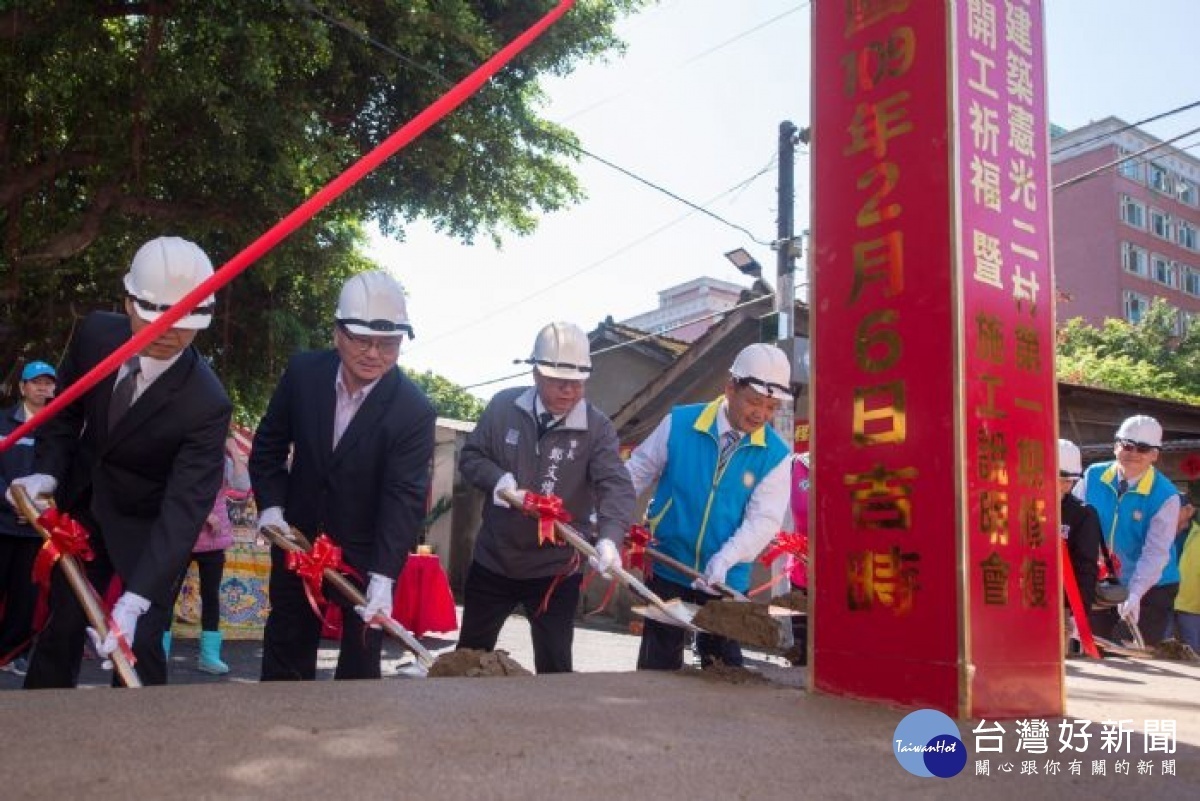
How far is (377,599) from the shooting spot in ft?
10.9

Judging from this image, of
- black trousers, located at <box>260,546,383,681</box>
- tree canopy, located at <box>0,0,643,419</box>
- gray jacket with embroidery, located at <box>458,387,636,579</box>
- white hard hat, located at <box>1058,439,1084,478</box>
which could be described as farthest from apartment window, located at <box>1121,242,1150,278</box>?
black trousers, located at <box>260,546,383,681</box>

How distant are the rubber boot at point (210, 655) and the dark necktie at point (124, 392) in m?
3.61

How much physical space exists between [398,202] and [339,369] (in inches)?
270

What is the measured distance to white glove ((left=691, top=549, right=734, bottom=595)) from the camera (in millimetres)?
3904

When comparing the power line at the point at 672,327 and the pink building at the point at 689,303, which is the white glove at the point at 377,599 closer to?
the power line at the point at 672,327

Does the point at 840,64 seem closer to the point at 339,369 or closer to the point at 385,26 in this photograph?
the point at 339,369

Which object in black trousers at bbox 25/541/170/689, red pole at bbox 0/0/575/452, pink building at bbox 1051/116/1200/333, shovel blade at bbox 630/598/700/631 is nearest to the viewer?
red pole at bbox 0/0/575/452

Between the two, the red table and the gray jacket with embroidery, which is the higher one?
the gray jacket with embroidery

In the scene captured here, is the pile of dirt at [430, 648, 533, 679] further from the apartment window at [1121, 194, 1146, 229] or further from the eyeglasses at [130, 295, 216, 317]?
the apartment window at [1121, 194, 1146, 229]

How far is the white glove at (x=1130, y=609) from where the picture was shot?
630cm

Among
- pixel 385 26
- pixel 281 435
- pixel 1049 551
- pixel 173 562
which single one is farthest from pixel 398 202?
pixel 1049 551

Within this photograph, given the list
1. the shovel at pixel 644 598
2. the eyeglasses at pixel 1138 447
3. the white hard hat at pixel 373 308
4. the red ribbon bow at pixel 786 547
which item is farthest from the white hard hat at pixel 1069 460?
the white hard hat at pixel 373 308

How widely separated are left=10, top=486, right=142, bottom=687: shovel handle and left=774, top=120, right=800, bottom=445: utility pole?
9141 mm

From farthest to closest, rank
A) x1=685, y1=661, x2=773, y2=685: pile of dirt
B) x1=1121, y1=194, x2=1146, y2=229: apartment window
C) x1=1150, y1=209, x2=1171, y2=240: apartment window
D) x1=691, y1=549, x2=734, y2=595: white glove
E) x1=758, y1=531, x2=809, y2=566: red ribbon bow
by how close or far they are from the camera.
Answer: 1. x1=1150, y1=209, x2=1171, y2=240: apartment window
2. x1=1121, y1=194, x2=1146, y2=229: apartment window
3. x1=758, y1=531, x2=809, y2=566: red ribbon bow
4. x1=691, y1=549, x2=734, y2=595: white glove
5. x1=685, y1=661, x2=773, y2=685: pile of dirt
